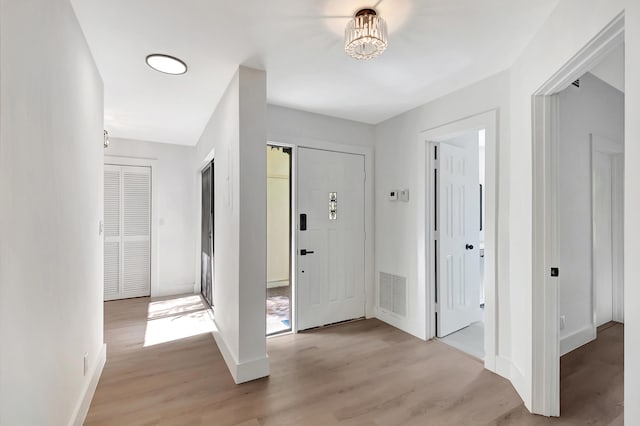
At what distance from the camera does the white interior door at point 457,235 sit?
3.06m

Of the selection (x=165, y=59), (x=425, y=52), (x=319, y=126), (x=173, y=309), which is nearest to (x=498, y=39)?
(x=425, y=52)

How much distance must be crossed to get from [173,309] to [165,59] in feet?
10.4

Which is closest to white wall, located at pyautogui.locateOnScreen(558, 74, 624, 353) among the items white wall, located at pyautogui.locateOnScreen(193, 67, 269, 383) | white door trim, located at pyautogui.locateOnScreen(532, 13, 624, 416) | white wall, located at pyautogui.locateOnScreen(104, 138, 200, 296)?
white door trim, located at pyautogui.locateOnScreen(532, 13, 624, 416)

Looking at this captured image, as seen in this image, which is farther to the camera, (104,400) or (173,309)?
(173,309)

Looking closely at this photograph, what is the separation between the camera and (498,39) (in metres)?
1.91

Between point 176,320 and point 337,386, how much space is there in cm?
233

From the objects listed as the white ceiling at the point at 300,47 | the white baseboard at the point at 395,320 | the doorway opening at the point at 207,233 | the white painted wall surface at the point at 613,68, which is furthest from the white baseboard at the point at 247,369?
the white painted wall surface at the point at 613,68

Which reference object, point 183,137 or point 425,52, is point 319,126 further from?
point 183,137

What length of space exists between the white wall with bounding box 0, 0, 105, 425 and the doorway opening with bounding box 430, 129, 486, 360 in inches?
114

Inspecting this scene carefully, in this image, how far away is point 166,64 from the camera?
7.07 feet

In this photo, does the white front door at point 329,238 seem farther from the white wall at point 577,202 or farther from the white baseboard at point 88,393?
A: the white wall at point 577,202

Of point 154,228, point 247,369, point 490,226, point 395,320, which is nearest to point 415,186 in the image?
point 490,226

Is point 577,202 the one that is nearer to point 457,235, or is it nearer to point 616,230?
point 457,235

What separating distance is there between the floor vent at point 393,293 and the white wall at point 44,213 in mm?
2769
